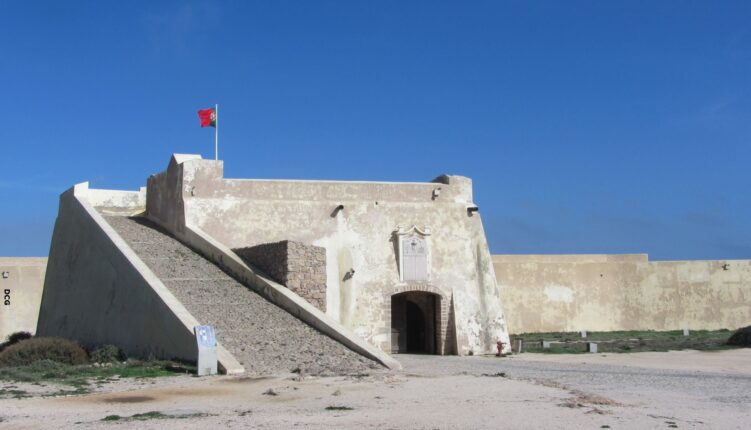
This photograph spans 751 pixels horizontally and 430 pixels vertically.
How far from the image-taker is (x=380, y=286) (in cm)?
2028

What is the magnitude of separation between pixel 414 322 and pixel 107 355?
31.8 feet

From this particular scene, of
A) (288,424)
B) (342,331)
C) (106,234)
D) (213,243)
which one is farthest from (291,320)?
(288,424)

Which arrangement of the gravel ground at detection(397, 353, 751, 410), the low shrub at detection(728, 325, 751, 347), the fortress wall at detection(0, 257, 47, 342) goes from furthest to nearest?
1. the fortress wall at detection(0, 257, 47, 342)
2. the low shrub at detection(728, 325, 751, 347)
3. the gravel ground at detection(397, 353, 751, 410)

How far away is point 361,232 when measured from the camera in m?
20.7

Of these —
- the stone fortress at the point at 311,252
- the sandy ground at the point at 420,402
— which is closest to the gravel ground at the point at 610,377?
the sandy ground at the point at 420,402

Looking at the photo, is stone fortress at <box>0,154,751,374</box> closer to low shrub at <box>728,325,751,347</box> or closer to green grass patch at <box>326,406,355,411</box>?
green grass patch at <box>326,406,355,411</box>

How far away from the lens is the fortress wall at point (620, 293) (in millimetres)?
28719

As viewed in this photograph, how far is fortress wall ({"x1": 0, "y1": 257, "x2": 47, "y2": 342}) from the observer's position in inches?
1017

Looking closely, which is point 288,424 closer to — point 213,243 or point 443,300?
point 213,243

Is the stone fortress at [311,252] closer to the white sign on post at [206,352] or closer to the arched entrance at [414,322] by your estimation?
the arched entrance at [414,322]

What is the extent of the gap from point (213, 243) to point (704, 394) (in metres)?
11.4

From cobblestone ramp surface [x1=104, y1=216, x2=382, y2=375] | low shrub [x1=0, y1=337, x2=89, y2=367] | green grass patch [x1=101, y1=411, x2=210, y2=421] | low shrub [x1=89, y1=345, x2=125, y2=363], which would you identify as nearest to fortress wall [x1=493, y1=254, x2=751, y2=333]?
cobblestone ramp surface [x1=104, y1=216, x2=382, y2=375]

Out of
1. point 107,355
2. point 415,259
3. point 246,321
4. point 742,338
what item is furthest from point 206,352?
point 742,338

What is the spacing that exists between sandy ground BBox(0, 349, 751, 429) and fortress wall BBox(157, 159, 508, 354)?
19.1 feet
